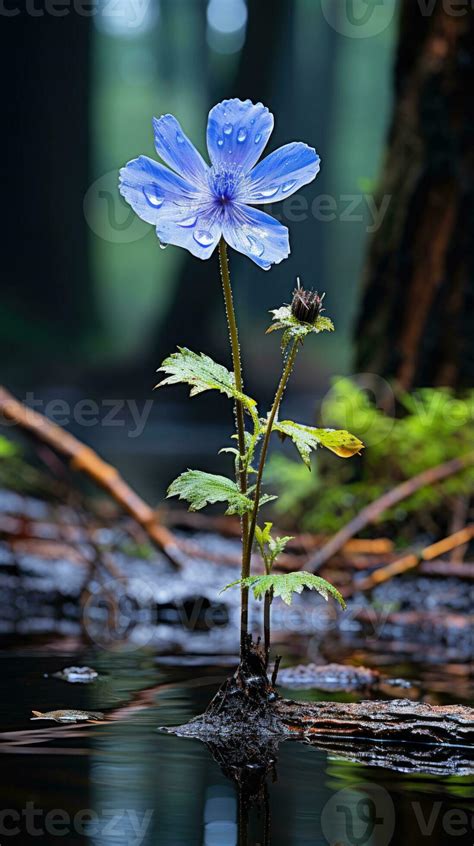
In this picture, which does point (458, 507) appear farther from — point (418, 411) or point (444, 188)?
point (444, 188)

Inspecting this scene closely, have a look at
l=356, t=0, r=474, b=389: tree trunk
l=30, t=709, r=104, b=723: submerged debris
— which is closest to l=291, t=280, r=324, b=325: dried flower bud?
l=30, t=709, r=104, b=723: submerged debris

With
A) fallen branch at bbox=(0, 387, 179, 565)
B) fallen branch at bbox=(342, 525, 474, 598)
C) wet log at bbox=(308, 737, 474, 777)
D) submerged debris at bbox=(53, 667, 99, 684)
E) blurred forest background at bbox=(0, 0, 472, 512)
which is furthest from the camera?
blurred forest background at bbox=(0, 0, 472, 512)

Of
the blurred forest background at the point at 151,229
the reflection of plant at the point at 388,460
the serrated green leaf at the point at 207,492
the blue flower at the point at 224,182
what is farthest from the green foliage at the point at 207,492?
the blurred forest background at the point at 151,229

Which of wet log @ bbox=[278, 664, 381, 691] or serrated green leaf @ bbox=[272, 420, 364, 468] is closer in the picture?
serrated green leaf @ bbox=[272, 420, 364, 468]

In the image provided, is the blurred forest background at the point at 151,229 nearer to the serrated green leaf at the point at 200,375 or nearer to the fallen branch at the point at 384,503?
the fallen branch at the point at 384,503

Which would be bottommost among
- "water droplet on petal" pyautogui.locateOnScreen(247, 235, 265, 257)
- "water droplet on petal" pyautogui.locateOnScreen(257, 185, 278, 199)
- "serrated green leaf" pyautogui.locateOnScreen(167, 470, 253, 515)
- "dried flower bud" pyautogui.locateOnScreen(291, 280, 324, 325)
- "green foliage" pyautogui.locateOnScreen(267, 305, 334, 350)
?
"serrated green leaf" pyautogui.locateOnScreen(167, 470, 253, 515)

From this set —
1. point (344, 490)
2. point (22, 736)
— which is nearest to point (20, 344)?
point (344, 490)

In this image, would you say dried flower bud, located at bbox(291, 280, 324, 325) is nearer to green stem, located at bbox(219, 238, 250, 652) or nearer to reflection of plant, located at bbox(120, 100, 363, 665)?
reflection of plant, located at bbox(120, 100, 363, 665)

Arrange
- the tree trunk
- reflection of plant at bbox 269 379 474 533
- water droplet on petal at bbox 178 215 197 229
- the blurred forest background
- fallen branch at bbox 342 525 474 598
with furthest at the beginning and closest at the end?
the blurred forest background, the tree trunk, reflection of plant at bbox 269 379 474 533, fallen branch at bbox 342 525 474 598, water droplet on petal at bbox 178 215 197 229
